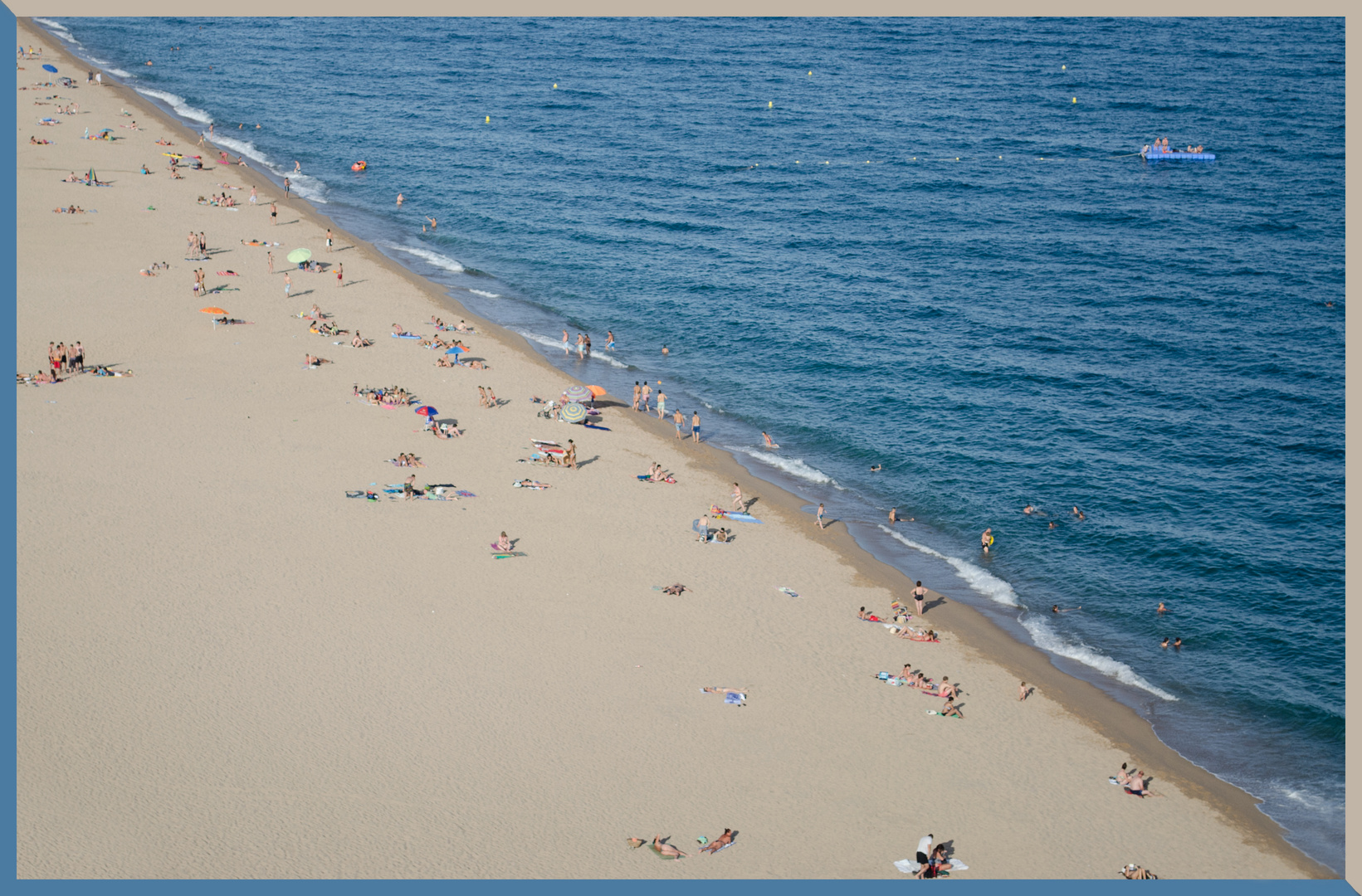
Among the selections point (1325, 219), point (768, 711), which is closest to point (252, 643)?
point (768, 711)

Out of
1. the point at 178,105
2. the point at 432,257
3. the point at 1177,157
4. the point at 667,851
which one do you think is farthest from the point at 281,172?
the point at 667,851

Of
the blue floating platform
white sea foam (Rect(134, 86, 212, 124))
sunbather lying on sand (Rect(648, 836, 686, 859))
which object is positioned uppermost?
the blue floating platform

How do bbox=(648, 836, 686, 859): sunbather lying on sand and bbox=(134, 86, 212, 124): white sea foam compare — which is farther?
bbox=(134, 86, 212, 124): white sea foam

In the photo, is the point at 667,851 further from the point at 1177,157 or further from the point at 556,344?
the point at 1177,157

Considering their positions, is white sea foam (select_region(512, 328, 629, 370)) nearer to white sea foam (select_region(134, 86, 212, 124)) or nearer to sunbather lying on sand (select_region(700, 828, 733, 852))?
sunbather lying on sand (select_region(700, 828, 733, 852))

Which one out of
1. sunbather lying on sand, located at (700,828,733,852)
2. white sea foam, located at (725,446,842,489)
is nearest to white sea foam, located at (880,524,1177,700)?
white sea foam, located at (725,446,842,489)

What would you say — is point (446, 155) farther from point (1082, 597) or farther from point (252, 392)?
point (1082, 597)

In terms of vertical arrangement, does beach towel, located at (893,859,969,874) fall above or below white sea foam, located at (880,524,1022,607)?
below
